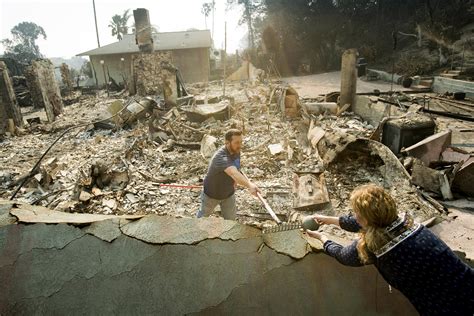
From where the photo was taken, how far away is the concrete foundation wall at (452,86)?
11180 millimetres

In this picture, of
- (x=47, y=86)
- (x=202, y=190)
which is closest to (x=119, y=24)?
(x=47, y=86)

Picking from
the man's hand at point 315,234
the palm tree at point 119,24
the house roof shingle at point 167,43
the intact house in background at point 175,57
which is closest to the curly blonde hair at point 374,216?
the man's hand at point 315,234

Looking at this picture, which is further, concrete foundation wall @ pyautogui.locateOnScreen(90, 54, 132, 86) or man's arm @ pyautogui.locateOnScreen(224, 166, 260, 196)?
concrete foundation wall @ pyautogui.locateOnScreen(90, 54, 132, 86)

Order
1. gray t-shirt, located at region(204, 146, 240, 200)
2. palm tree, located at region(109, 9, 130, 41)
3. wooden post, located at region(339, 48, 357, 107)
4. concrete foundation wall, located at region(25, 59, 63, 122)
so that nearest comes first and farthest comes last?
gray t-shirt, located at region(204, 146, 240, 200)
wooden post, located at region(339, 48, 357, 107)
concrete foundation wall, located at region(25, 59, 63, 122)
palm tree, located at region(109, 9, 130, 41)

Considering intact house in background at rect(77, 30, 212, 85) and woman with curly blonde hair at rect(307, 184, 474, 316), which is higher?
intact house in background at rect(77, 30, 212, 85)

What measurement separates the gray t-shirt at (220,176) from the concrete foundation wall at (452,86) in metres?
11.7

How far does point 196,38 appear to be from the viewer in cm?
2994

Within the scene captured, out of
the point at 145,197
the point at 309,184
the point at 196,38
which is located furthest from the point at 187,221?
the point at 196,38

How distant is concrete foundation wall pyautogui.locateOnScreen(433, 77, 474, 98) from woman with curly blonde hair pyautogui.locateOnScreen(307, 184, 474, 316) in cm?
1232

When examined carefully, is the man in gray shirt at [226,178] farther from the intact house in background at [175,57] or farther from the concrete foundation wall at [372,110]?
the intact house in background at [175,57]

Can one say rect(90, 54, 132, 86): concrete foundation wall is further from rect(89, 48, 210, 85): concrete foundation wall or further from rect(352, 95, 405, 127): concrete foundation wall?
rect(352, 95, 405, 127): concrete foundation wall

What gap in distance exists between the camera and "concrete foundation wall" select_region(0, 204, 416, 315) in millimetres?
2045

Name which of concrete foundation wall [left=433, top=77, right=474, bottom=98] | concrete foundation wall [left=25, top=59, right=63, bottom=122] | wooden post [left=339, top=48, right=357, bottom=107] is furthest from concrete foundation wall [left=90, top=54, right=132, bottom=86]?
concrete foundation wall [left=433, top=77, right=474, bottom=98]

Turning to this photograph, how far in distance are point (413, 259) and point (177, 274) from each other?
1456 mm
